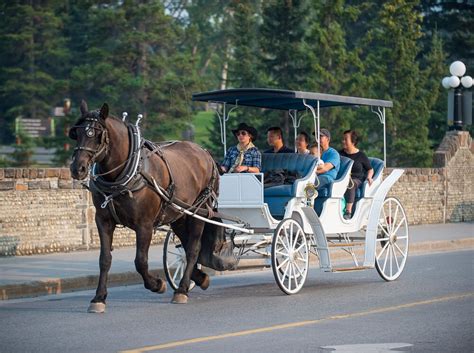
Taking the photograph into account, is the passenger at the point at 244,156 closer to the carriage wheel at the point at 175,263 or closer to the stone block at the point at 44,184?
the carriage wheel at the point at 175,263

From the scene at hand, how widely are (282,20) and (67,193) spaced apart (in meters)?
23.7

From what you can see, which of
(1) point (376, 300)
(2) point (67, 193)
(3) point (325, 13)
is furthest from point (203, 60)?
(1) point (376, 300)

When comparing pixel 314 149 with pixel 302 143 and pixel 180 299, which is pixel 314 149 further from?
pixel 180 299

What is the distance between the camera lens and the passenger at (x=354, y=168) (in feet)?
51.5

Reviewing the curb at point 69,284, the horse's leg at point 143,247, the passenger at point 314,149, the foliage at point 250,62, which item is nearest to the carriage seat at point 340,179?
the passenger at point 314,149

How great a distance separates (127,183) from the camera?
12.5m

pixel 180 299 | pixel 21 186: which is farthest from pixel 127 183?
pixel 21 186

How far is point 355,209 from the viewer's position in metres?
15.7

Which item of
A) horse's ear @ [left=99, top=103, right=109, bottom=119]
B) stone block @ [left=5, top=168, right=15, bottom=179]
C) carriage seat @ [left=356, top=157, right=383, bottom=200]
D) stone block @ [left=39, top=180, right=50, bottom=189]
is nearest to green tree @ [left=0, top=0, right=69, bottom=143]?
stone block @ [left=39, top=180, right=50, bottom=189]

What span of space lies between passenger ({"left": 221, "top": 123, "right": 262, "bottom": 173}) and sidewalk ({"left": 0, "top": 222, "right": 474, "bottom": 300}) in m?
2.37

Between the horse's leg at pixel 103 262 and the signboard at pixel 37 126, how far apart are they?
124 ft

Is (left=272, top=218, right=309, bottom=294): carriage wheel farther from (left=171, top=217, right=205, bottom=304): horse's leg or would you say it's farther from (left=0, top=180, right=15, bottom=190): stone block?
(left=0, top=180, right=15, bottom=190): stone block

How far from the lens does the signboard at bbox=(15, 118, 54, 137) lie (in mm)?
50281

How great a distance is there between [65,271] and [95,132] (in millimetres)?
4257
